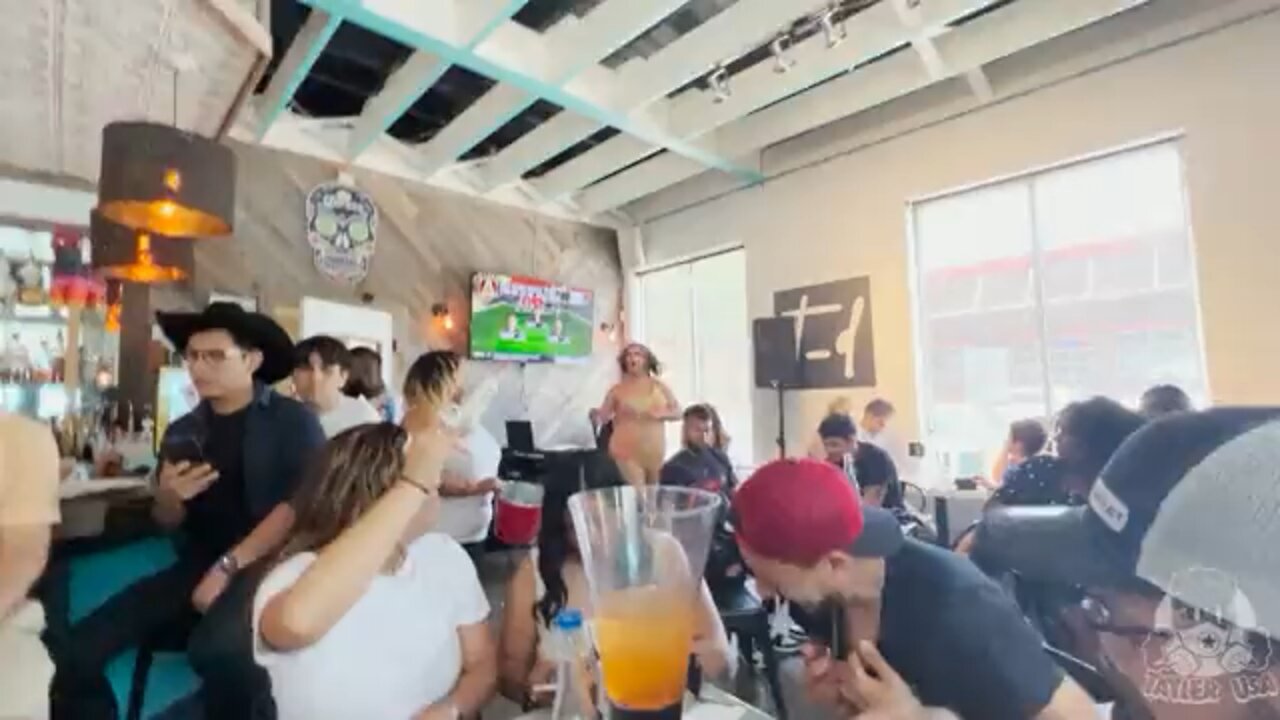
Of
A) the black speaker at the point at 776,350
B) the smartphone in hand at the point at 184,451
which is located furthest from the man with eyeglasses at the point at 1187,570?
the black speaker at the point at 776,350

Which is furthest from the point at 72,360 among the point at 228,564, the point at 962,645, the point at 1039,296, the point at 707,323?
the point at 707,323

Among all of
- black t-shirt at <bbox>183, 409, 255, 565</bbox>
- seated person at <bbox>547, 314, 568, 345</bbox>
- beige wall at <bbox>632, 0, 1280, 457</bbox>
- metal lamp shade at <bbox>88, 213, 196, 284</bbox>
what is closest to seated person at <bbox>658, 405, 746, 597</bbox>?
beige wall at <bbox>632, 0, 1280, 457</bbox>

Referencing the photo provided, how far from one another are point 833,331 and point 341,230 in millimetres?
2446

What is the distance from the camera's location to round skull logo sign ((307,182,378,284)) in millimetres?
3350

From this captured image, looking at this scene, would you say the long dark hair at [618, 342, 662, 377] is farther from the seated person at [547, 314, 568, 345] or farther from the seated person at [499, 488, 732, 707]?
the seated person at [547, 314, 568, 345]

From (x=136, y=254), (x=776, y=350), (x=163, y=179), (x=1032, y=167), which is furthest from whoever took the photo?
(x=776, y=350)

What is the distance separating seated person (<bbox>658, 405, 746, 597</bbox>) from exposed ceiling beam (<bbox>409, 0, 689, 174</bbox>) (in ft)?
4.27

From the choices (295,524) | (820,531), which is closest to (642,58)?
(295,524)

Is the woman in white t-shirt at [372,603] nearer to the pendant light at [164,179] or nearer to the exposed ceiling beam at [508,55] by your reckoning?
the pendant light at [164,179]

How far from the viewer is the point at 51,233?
0.98m

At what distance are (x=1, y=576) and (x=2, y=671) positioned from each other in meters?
0.10

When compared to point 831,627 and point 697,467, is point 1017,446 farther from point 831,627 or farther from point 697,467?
point 831,627

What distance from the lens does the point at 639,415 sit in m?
Result: 1.97

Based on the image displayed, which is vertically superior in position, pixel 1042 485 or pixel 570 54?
pixel 570 54
